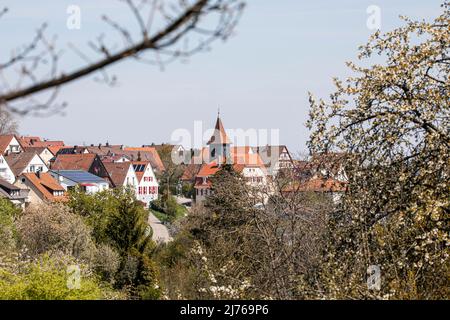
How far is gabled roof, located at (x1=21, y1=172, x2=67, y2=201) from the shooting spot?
65250 millimetres

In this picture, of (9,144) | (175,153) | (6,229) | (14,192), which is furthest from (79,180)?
(175,153)

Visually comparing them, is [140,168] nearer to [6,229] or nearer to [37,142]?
[37,142]

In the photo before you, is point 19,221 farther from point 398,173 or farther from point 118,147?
point 118,147

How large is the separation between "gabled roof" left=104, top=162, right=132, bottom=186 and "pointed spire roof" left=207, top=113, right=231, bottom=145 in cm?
962

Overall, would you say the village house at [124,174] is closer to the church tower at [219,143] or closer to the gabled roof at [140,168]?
the gabled roof at [140,168]

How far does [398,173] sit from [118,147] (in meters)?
116

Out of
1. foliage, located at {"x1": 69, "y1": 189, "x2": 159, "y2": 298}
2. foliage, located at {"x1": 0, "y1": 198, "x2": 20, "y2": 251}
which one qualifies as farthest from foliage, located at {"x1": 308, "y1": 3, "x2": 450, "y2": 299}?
foliage, located at {"x1": 0, "y1": 198, "x2": 20, "y2": 251}

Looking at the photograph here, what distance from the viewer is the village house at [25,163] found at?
7196 centimetres

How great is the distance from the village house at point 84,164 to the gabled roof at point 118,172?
54 cm

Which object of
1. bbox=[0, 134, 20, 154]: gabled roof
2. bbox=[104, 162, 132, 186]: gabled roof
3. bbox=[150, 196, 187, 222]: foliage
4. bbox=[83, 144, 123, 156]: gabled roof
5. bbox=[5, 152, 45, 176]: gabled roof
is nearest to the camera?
bbox=[150, 196, 187, 222]: foliage

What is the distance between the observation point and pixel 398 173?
992 cm

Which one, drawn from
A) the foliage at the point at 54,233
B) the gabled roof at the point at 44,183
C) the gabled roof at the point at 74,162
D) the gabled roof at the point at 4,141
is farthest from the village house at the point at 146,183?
the foliage at the point at 54,233

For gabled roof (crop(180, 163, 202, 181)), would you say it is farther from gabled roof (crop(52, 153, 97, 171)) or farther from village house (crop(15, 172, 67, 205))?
village house (crop(15, 172, 67, 205))

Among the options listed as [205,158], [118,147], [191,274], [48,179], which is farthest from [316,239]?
[118,147]
